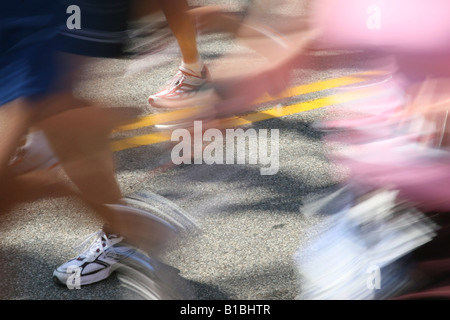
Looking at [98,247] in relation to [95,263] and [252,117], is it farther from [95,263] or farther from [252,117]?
[252,117]

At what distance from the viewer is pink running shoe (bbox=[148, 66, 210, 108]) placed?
267 centimetres

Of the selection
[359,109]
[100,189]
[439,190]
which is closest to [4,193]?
[100,189]

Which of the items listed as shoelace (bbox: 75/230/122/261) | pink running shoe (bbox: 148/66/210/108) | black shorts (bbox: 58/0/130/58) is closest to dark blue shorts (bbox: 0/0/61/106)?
black shorts (bbox: 58/0/130/58)

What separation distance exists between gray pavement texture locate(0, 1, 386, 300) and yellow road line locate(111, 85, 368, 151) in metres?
0.04

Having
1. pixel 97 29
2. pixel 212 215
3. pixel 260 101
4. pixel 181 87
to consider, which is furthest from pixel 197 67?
pixel 97 29

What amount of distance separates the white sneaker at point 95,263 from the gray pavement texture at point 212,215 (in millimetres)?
29

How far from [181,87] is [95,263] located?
39.6 inches

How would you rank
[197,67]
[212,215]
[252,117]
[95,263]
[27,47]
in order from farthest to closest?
[252,117], [197,67], [212,215], [95,263], [27,47]

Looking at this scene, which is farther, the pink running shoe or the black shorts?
the pink running shoe

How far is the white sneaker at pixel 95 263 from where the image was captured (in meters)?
2.00

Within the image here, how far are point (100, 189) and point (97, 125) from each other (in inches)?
8.1

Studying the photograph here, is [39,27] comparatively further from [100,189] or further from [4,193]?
[4,193]

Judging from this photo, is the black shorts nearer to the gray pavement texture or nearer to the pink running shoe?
the gray pavement texture

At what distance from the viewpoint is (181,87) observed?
8.98ft
